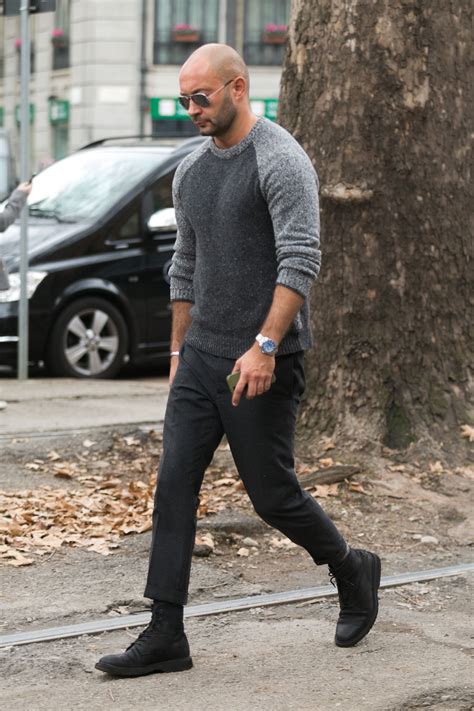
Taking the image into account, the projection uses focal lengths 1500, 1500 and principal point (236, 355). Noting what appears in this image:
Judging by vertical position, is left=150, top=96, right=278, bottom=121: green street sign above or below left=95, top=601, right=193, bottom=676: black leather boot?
below

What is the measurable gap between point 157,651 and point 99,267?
737cm

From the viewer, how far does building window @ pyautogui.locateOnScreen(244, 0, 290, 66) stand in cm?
3906

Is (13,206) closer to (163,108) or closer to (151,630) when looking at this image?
(151,630)

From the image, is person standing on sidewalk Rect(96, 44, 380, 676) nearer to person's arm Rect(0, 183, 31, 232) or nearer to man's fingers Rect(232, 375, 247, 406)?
man's fingers Rect(232, 375, 247, 406)

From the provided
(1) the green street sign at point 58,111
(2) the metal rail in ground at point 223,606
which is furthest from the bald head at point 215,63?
(1) the green street sign at point 58,111

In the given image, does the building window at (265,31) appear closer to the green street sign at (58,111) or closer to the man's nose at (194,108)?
the green street sign at (58,111)

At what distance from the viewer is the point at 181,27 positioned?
38.6 metres

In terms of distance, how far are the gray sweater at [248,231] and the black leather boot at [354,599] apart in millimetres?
802

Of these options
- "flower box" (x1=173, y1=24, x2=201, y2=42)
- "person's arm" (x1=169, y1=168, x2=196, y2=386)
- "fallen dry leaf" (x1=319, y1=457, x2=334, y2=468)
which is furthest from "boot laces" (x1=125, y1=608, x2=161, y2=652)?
"flower box" (x1=173, y1=24, x2=201, y2=42)

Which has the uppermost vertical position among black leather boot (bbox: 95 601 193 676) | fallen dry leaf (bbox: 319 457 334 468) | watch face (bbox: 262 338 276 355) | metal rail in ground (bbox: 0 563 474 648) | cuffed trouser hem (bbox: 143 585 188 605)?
watch face (bbox: 262 338 276 355)

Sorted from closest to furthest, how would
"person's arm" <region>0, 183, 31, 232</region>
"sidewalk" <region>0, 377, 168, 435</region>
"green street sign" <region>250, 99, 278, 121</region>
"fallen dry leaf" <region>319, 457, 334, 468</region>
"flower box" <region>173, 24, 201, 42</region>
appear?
"fallen dry leaf" <region>319, 457, 334, 468</region> < "sidewalk" <region>0, 377, 168, 435</region> < "person's arm" <region>0, 183, 31, 232</region> < "green street sign" <region>250, 99, 278, 121</region> < "flower box" <region>173, 24, 201, 42</region>

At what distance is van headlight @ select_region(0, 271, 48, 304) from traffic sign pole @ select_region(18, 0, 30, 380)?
217mm

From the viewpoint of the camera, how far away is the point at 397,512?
6.97m

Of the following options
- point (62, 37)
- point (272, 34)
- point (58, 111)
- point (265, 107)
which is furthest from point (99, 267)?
point (272, 34)
